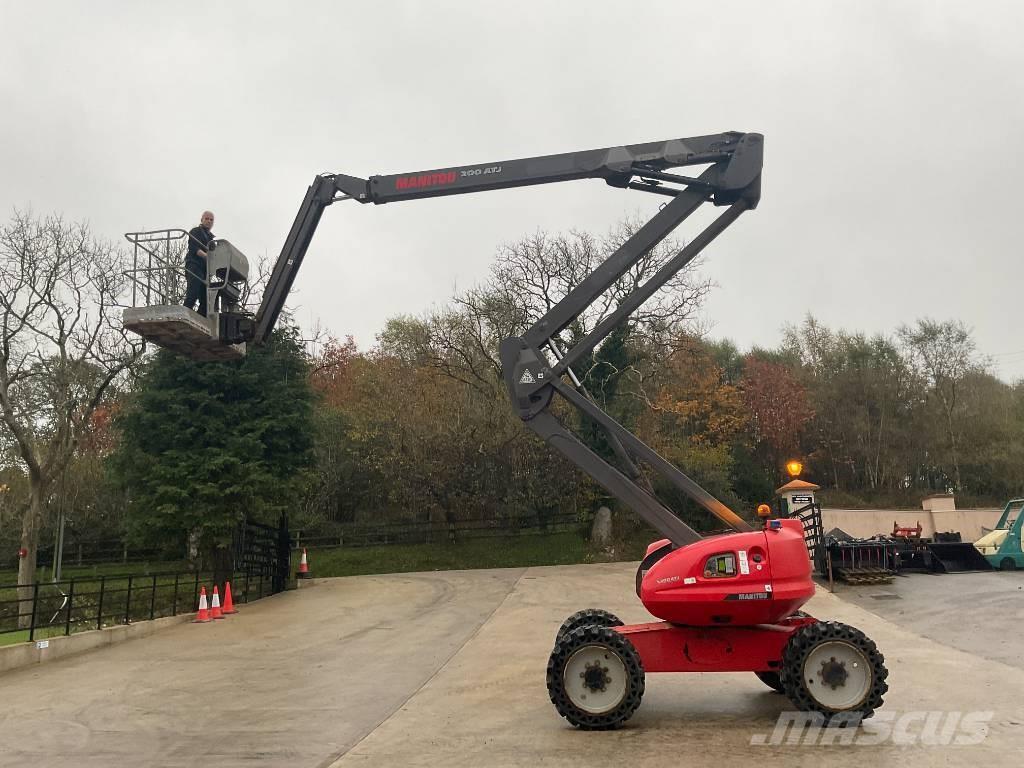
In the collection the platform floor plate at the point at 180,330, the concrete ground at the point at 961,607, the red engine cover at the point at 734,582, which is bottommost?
the concrete ground at the point at 961,607

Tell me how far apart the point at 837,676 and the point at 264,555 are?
17.4m

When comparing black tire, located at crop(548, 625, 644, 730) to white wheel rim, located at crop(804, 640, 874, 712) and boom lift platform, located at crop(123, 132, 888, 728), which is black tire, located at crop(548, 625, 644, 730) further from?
white wheel rim, located at crop(804, 640, 874, 712)

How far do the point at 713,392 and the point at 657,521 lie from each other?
28.1 metres

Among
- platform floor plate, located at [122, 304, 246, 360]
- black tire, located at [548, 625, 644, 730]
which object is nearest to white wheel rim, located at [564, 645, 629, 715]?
black tire, located at [548, 625, 644, 730]

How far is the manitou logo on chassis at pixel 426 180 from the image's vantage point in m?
8.32

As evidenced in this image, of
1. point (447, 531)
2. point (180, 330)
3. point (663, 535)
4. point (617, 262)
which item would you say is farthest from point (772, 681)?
point (447, 531)

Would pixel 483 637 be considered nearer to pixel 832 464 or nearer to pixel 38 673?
pixel 38 673

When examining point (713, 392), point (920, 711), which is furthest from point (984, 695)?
point (713, 392)

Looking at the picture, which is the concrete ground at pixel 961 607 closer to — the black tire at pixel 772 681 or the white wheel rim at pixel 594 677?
the black tire at pixel 772 681

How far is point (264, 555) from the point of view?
65.8 feet

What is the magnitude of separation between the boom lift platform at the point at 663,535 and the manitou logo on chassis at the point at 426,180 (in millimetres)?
13

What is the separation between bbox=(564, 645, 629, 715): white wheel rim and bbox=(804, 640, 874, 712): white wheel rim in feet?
5.09

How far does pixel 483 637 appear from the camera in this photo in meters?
11.6

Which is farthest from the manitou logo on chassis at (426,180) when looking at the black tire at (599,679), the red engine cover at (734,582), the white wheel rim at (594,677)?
the white wheel rim at (594,677)
